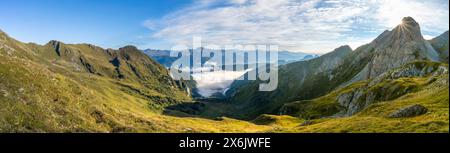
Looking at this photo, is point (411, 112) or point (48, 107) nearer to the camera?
point (411, 112)

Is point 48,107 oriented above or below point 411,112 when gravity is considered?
below

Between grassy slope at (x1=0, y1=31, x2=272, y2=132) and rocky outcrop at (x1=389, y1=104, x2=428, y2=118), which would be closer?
rocky outcrop at (x1=389, y1=104, x2=428, y2=118)

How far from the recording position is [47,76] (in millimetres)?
172375

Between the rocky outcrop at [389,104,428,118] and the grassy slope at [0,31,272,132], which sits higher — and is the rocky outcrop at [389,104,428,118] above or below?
above

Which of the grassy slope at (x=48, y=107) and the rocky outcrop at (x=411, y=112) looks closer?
the rocky outcrop at (x=411, y=112)

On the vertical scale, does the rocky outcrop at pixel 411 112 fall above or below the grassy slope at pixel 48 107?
above
